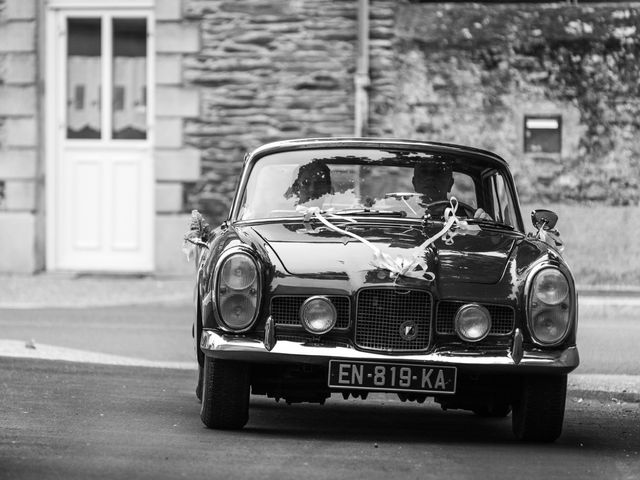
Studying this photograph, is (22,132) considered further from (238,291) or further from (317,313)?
(317,313)

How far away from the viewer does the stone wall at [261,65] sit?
1769 cm

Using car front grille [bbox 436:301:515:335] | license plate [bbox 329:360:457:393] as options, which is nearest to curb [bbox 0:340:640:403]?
car front grille [bbox 436:301:515:335]

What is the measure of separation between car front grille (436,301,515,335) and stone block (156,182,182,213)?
427 inches

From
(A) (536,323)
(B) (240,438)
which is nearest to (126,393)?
(B) (240,438)

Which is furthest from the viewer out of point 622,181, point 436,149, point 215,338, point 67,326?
point 622,181

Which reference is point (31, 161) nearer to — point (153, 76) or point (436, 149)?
point (153, 76)

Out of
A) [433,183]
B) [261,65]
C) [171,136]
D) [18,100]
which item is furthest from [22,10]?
[433,183]

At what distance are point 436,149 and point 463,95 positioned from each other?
9216mm

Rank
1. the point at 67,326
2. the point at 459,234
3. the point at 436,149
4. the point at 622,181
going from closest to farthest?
1. the point at 459,234
2. the point at 436,149
3. the point at 67,326
4. the point at 622,181

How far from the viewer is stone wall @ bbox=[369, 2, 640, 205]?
57.3 feet

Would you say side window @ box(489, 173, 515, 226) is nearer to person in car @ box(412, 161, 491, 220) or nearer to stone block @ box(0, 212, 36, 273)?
person in car @ box(412, 161, 491, 220)

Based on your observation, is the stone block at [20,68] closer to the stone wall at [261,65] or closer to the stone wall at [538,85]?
the stone wall at [261,65]

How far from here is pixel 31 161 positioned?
17.8 meters

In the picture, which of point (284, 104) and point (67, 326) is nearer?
point (67, 326)
